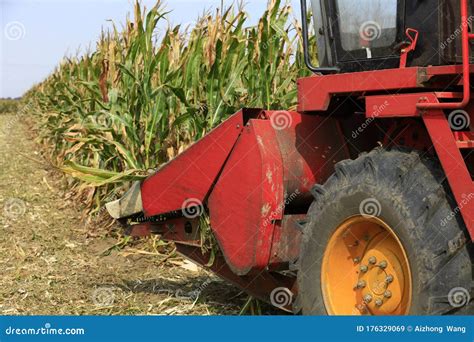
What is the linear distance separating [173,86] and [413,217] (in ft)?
10.1

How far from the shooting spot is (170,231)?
14.6 feet

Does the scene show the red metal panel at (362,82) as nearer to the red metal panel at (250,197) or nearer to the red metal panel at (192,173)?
the red metal panel at (250,197)

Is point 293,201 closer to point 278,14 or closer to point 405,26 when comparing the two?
point 405,26

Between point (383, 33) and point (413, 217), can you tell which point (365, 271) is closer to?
point (413, 217)

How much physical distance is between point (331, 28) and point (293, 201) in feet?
2.90

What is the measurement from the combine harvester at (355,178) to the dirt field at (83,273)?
0.46m

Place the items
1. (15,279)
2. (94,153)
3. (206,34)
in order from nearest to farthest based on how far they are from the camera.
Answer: (15,279) < (206,34) < (94,153)

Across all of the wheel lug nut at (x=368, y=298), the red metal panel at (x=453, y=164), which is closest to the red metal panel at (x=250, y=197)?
the wheel lug nut at (x=368, y=298)

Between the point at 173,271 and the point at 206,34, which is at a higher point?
the point at 206,34

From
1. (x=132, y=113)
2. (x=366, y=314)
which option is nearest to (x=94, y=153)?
(x=132, y=113)

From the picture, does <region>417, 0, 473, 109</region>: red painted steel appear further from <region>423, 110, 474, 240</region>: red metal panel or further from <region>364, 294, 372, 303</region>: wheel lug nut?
<region>364, 294, 372, 303</region>: wheel lug nut

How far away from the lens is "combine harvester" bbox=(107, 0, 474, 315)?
9.19 feet

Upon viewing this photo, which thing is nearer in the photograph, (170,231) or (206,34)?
(170,231)

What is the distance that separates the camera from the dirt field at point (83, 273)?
454 centimetres
